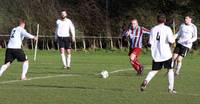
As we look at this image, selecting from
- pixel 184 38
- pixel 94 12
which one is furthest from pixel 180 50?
pixel 94 12

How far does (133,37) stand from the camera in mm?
20484

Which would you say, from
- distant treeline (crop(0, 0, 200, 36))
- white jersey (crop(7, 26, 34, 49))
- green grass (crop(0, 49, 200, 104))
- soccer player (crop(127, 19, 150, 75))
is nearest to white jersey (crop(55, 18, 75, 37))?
green grass (crop(0, 49, 200, 104))

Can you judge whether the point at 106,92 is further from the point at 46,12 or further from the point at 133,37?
the point at 46,12

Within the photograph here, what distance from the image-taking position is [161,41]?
1497 cm

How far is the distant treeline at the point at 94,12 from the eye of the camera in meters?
41.7

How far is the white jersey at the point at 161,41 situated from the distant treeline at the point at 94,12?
2633cm

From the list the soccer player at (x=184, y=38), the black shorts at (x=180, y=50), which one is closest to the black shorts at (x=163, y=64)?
the soccer player at (x=184, y=38)

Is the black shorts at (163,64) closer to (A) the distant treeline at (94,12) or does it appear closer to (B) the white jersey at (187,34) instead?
(B) the white jersey at (187,34)

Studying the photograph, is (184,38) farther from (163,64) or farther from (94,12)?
(94,12)

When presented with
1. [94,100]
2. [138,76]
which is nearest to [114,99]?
[94,100]

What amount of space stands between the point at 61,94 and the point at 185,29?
705cm

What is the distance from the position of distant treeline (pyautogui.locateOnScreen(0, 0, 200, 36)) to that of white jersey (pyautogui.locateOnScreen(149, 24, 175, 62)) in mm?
26334

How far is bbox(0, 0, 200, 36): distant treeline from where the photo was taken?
1642 inches

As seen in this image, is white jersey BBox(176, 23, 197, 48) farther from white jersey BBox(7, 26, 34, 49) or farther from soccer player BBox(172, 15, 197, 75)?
white jersey BBox(7, 26, 34, 49)
